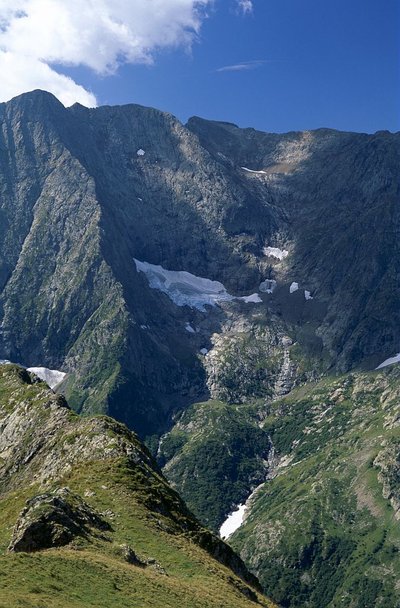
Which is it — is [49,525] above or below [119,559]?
above

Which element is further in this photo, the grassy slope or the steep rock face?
the steep rock face

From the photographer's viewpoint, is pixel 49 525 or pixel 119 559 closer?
pixel 119 559

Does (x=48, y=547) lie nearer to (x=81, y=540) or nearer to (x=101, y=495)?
(x=81, y=540)

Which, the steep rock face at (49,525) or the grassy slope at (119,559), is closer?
the grassy slope at (119,559)

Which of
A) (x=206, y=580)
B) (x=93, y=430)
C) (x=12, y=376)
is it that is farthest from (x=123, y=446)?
(x=12, y=376)

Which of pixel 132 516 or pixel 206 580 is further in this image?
pixel 132 516

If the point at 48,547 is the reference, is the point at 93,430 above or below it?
above

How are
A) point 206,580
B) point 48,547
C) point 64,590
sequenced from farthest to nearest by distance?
point 206,580 → point 48,547 → point 64,590

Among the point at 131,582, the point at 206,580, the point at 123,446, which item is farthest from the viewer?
the point at 123,446
